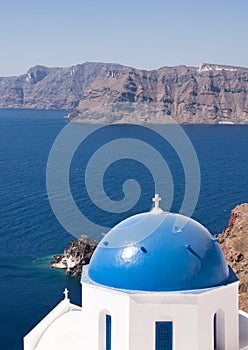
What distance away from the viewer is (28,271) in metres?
59.5

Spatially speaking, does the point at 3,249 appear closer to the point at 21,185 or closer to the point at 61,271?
the point at 61,271

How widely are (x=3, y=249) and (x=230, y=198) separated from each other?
41.3 m

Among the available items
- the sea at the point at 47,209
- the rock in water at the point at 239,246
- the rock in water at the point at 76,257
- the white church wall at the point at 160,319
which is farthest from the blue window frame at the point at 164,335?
the rock in water at the point at 76,257

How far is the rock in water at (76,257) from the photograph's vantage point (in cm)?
5984

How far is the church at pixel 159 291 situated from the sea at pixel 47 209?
90.9ft

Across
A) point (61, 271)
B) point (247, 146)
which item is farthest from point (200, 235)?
point (247, 146)

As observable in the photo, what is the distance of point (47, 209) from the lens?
84375mm

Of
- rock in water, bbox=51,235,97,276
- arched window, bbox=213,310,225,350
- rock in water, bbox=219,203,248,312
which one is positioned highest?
arched window, bbox=213,310,225,350

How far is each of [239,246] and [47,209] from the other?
4055cm

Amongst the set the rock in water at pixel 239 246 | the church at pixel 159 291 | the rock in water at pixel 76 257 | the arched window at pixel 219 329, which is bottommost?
the rock in water at pixel 76 257

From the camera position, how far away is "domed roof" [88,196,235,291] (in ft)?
53.4

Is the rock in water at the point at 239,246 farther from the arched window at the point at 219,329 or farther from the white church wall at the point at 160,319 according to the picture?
the white church wall at the point at 160,319

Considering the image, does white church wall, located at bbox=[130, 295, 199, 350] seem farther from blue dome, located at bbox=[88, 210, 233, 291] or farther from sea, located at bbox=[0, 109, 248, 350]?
sea, located at bbox=[0, 109, 248, 350]

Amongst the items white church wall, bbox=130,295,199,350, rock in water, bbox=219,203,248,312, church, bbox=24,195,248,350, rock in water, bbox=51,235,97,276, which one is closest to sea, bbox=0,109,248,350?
rock in water, bbox=51,235,97,276
